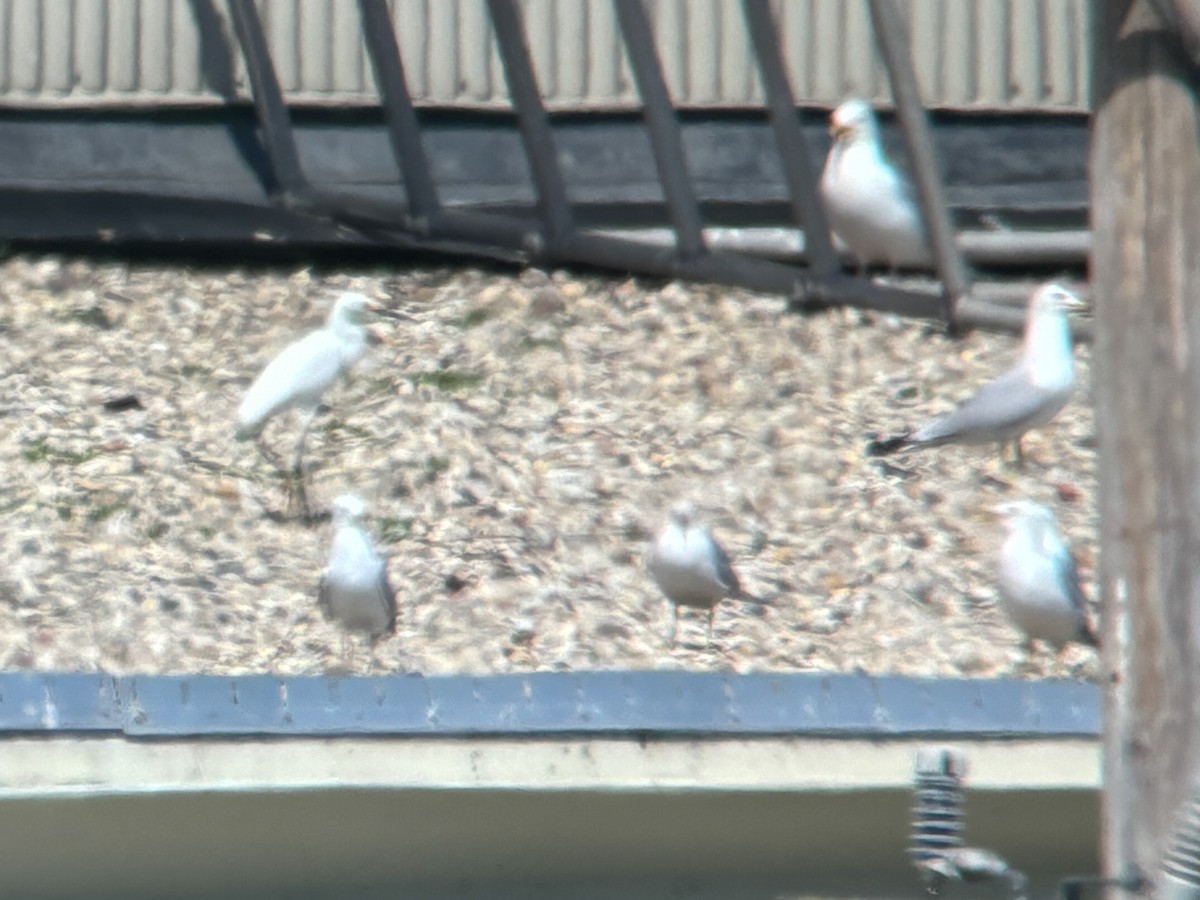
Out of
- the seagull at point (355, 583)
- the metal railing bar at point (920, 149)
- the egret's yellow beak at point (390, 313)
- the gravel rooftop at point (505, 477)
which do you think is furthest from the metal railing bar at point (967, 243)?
the seagull at point (355, 583)

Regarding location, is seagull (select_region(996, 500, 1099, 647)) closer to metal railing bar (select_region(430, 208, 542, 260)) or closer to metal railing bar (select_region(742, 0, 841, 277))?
metal railing bar (select_region(742, 0, 841, 277))

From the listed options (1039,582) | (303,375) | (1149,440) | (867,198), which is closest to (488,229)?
(867,198)

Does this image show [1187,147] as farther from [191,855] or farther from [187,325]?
[187,325]

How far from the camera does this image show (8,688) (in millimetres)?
4246

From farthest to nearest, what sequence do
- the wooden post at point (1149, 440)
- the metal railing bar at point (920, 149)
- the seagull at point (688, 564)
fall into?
1. the metal railing bar at point (920, 149)
2. the seagull at point (688, 564)
3. the wooden post at point (1149, 440)

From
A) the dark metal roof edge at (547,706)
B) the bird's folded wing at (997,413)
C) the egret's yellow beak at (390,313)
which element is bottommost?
the dark metal roof edge at (547,706)

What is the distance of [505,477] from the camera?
9.30 meters

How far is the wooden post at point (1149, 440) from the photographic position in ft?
12.9

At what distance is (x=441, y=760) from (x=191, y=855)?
1.86ft

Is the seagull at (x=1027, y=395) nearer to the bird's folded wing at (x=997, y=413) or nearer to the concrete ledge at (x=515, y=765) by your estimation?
the bird's folded wing at (x=997, y=413)

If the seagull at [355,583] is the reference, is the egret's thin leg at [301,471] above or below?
above

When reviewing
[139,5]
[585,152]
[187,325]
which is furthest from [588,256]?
[139,5]

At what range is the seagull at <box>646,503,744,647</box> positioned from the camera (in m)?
8.00

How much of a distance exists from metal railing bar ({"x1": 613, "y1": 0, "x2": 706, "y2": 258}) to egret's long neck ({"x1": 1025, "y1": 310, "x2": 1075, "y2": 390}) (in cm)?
232
